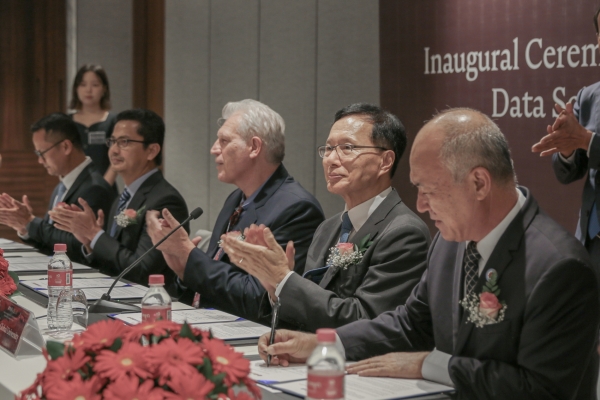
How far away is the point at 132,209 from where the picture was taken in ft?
13.5

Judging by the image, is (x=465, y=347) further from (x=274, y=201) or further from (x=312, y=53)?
(x=312, y=53)

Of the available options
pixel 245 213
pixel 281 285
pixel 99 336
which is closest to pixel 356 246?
pixel 281 285

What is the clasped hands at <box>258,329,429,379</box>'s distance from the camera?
6.27 ft

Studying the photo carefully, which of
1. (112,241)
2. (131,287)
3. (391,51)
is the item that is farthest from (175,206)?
(391,51)

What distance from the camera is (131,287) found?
3320 millimetres

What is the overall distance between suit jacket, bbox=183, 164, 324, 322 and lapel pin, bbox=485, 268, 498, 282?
1287mm

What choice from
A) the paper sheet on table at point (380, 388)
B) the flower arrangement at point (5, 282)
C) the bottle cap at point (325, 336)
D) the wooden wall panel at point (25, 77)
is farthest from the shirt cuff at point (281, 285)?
the wooden wall panel at point (25, 77)

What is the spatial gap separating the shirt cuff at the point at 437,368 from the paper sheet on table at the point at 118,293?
4.77ft

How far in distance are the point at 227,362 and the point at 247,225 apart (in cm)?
207

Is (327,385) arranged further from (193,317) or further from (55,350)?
(193,317)

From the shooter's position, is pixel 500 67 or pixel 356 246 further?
pixel 500 67

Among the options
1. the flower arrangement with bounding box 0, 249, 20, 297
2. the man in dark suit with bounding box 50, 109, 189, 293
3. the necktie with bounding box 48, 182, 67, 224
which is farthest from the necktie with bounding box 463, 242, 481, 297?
the necktie with bounding box 48, 182, 67, 224

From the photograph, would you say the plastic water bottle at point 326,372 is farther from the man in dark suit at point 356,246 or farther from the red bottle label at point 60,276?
the red bottle label at point 60,276

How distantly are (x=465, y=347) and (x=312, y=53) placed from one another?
339 cm
